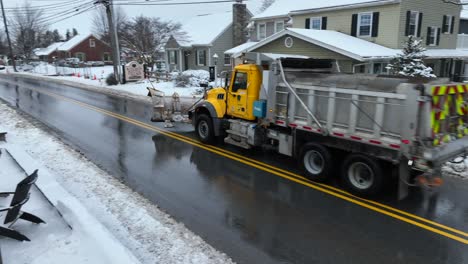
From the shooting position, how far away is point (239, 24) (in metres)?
37.6

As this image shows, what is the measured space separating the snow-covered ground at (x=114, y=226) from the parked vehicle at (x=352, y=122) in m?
3.54

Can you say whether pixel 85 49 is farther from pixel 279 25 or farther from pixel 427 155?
pixel 427 155

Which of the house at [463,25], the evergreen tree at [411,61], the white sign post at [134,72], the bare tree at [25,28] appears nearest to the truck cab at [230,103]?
the evergreen tree at [411,61]

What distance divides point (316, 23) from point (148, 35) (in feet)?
64.2

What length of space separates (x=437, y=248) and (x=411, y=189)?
2536 millimetres

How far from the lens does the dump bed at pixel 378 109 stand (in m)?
6.47

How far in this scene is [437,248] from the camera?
18.6ft

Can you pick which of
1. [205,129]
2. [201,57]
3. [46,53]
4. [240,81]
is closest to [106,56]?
[46,53]

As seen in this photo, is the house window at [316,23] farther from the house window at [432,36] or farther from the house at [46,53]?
the house at [46,53]

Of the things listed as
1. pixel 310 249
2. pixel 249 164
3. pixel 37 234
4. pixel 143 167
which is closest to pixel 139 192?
pixel 143 167

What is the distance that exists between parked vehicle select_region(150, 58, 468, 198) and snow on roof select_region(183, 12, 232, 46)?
94.6 ft

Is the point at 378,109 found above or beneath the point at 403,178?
above

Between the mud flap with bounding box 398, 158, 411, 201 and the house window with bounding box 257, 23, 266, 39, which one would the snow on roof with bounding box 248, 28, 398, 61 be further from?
the mud flap with bounding box 398, 158, 411, 201

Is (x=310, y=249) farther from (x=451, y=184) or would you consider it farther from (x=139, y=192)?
(x=451, y=184)
